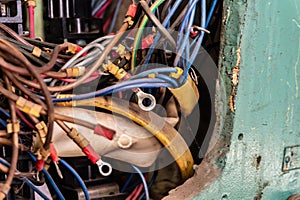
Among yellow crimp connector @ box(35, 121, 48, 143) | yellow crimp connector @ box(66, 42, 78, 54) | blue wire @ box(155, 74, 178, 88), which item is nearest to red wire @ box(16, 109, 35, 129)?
yellow crimp connector @ box(35, 121, 48, 143)

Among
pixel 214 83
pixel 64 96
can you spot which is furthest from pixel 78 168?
pixel 214 83

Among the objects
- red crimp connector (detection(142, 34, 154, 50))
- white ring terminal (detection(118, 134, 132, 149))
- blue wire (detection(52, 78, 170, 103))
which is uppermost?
red crimp connector (detection(142, 34, 154, 50))

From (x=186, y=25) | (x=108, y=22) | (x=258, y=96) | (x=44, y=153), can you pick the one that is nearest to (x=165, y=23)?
(x=186, y=25)

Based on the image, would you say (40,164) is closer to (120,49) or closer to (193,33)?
(120,49)

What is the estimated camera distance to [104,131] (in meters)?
0.85

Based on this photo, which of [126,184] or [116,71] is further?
[126,184]

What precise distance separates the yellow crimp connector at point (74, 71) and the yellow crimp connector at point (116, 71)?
70 millimetres

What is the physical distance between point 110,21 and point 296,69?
28.0 inches

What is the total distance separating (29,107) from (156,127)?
355mm

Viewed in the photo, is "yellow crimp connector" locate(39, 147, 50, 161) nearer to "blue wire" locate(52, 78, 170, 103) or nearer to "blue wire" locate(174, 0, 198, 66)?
"blue wire" locate(52, 78, 170, 103)

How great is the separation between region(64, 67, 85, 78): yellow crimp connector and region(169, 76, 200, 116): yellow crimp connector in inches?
9.0

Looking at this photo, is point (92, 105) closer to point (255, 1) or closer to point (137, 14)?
point (137, 14)

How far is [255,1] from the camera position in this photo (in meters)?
0.92

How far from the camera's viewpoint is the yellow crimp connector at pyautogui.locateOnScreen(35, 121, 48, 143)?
78 centimetres
